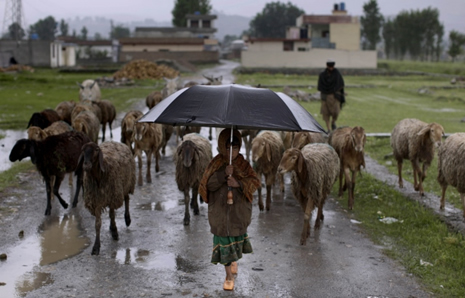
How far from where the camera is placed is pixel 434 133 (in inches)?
399

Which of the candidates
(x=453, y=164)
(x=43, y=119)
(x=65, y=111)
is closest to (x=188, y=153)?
(x=453, y=164)

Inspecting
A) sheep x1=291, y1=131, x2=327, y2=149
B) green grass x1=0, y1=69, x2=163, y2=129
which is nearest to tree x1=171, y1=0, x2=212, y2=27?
green grass x1=0, y1=69, x2=163, y2=129

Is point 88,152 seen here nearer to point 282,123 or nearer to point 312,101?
point 282,123

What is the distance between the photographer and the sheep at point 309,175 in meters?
7.82

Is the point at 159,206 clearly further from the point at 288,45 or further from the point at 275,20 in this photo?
the point at 275,20

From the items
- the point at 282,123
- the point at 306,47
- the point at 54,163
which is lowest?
the point at 54,163

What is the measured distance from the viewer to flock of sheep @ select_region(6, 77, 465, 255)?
25.7 feet

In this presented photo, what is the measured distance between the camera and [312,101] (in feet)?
92.6

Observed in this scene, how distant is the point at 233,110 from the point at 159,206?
4524mm

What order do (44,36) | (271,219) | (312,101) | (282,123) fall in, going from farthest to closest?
(44,36) < (312,101) < (271,219) < (282,123)

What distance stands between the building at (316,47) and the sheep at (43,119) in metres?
45.6

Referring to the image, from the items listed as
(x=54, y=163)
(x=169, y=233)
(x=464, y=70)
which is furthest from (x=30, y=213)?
(x=464, y=70)

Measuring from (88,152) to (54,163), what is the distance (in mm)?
2532

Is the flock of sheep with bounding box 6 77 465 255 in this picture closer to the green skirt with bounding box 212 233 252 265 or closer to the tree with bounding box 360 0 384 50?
the green skirt with bounding box 212 233 252 265
